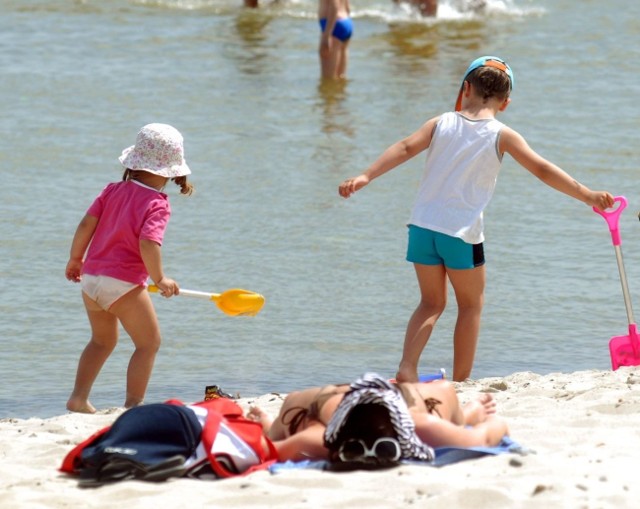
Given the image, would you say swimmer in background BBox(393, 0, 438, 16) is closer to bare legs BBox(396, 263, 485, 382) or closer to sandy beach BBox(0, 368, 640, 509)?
bare legs BBox(396, 263, 485, 382)

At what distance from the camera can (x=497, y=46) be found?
16.6m

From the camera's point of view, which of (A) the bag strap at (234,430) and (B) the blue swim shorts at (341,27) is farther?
(B) the blue swim shorts at (341,27)

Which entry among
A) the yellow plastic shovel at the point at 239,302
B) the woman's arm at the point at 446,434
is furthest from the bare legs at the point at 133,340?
the woman's arm at the point at 446,434

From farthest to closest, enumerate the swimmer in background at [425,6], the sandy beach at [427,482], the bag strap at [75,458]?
1. the swimmer in background at [425,6]
2. the bag strap at [75,458]
3. the sandy beach at [427,482]

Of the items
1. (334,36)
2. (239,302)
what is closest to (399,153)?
(239,302)

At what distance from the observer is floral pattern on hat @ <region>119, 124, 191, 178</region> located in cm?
560

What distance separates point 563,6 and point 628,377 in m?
14.4

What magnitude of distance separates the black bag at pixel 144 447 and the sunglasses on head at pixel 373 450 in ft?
1.56

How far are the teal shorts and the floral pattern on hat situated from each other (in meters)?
1.03

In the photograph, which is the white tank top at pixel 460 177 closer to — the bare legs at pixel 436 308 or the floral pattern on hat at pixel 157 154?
the bare legs at pixel 436 308

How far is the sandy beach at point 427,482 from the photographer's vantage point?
396cm

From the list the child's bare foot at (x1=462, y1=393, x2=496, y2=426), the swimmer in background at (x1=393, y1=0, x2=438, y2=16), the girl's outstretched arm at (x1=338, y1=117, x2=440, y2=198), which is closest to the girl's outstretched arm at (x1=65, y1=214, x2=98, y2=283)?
the girl's outstretched arm at (x1=338, y1=117, x2=440, y2=198)

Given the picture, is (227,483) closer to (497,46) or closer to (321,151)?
(321,151)

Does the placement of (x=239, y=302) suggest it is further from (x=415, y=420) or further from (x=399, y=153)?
(x=415, y=420)
